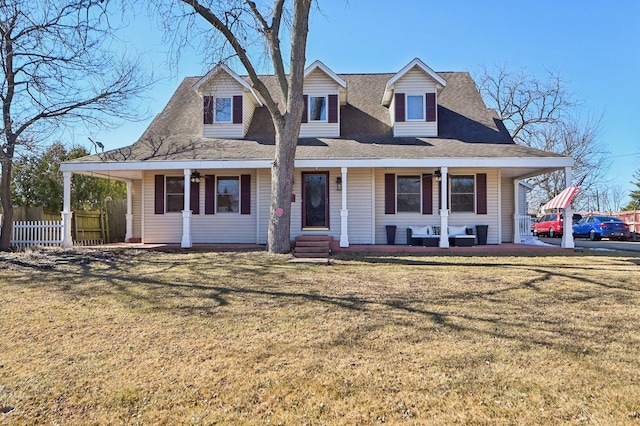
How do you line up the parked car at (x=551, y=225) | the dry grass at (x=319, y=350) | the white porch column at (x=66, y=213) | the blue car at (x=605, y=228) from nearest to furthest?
the dry grass at (x=319, y=350) → the white porch column at (x=66, y=213) → the blue car at (x=605, y=228) → the parked car at (x=551, y=225)

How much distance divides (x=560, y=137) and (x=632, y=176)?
2163cm

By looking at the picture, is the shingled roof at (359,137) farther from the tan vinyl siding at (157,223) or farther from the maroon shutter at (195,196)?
the tan vinyl siding at (157,223)

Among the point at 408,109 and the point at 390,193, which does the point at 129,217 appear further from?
the point at 408,109

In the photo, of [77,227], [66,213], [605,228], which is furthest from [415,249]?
[605,228]

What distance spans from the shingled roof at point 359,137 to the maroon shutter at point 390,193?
112 centimetres

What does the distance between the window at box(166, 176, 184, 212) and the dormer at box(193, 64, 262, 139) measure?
1997 mm

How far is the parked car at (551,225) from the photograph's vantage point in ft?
74.7

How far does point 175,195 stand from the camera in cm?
1396

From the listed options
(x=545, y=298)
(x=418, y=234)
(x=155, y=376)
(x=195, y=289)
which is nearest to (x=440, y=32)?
(x=418, y=234)

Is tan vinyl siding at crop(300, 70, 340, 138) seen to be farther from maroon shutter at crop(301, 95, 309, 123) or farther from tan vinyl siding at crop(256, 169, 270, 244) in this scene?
tan vinyl siding at crop(256, 169, 270, 244)

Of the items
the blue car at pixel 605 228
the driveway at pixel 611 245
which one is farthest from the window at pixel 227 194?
the blue car at pixel 605 228

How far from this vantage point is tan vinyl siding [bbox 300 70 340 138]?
1394 centimetres

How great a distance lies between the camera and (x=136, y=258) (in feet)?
34.5

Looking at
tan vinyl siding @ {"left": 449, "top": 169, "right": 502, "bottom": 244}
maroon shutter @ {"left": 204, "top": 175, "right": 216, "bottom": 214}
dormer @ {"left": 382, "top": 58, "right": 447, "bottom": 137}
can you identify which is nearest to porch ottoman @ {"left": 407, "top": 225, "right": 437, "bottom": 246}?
tan vinyl siding @ {"left": 449, "top": 169, "right": 502, "bottom": 244}
